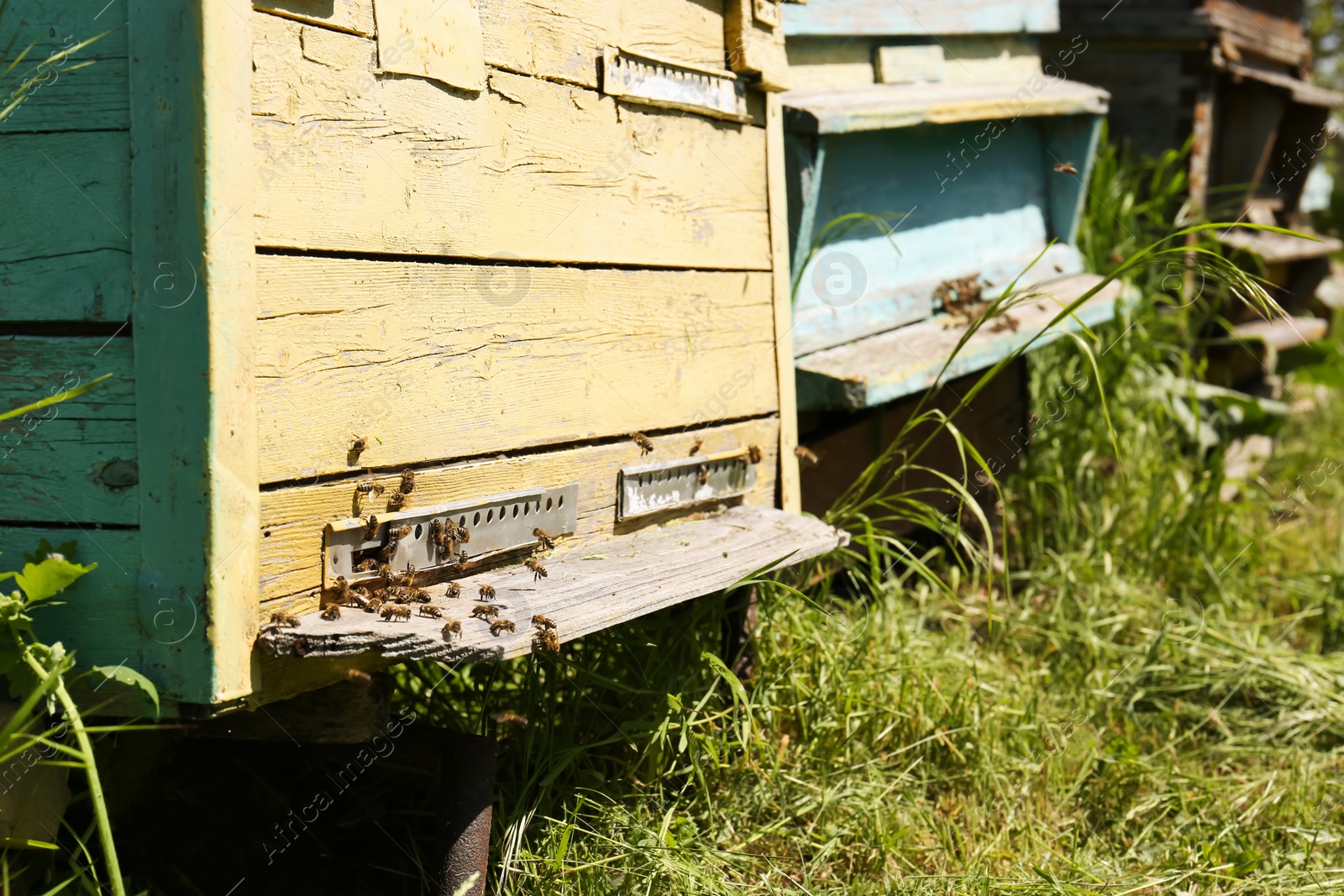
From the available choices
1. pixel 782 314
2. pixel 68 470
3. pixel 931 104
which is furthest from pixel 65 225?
pixel 931 104

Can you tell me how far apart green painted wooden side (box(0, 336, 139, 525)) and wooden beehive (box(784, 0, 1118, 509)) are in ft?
6.25

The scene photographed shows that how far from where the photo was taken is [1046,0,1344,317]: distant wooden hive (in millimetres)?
5598

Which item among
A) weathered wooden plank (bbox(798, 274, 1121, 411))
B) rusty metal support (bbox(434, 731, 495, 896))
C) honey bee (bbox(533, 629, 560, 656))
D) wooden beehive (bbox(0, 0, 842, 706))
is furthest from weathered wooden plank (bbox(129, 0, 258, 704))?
weathered wooden plank (bbox(798, 274, 1121, 411))

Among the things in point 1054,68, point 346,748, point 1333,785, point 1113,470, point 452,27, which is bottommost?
point 1333,785

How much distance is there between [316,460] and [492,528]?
0.40 metres

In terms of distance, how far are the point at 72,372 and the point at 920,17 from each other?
10.2 feet

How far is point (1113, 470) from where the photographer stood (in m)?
4.61

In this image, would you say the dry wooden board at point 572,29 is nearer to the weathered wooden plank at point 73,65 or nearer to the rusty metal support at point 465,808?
the weathered wooden plank at point 73,65

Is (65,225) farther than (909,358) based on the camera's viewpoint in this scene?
No

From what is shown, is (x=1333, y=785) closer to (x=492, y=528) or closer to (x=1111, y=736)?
(x=1111, y=736)

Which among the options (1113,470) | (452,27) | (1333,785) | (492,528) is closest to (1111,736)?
(1333,785)

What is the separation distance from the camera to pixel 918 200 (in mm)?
3758

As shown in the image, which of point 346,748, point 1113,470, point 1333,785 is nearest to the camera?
point 346,748

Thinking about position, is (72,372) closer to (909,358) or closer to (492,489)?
(492,489)
